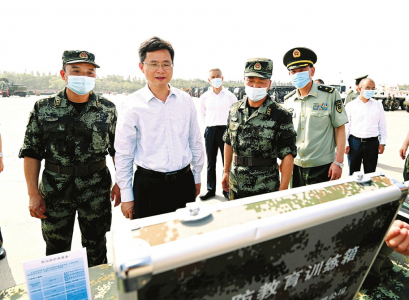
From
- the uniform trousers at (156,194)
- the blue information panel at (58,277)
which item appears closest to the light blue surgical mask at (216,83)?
the uniform trousers at (156,194)

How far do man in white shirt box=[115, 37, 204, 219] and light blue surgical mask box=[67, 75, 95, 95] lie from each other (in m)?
0.39

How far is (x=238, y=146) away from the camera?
2.00 metres

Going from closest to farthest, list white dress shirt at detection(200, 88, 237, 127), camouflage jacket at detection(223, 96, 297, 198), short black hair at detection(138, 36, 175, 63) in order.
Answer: short black hair at detection(138, 36, 175, 63) → camouflage jacket at detection(223, 96, 297, 198) → white dress shirt at detection(200, 88, 237, 127)

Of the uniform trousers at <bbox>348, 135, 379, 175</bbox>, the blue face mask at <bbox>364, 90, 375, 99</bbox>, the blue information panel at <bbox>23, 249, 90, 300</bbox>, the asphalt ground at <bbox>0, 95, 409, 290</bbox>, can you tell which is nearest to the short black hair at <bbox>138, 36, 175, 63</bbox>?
the asphalt ground at <bbox>0, 95, 409, 290</bbox>

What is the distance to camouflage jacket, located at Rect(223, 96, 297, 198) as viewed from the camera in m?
1.87

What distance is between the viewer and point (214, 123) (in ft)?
13.2

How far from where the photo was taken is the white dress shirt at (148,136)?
5.59 feet

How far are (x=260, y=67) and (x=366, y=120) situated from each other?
2765mm

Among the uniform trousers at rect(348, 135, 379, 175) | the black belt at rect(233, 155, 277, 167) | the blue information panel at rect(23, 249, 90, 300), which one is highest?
the black belt at rect(233, 155, 277, 167)

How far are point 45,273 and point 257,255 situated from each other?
2.37 feet

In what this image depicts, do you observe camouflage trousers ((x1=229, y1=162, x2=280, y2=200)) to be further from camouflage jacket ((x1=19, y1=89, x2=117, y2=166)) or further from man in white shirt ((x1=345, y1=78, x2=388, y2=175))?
man in white shirt ((x1=345, y1=78, x2=388, y2=175))

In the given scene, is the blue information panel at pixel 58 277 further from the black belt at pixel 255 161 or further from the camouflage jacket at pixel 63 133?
the black belt at pixel 255 161

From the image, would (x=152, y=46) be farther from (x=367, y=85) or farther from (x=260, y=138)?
(x=367, y=85)

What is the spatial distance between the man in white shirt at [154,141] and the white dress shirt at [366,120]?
3.06m
